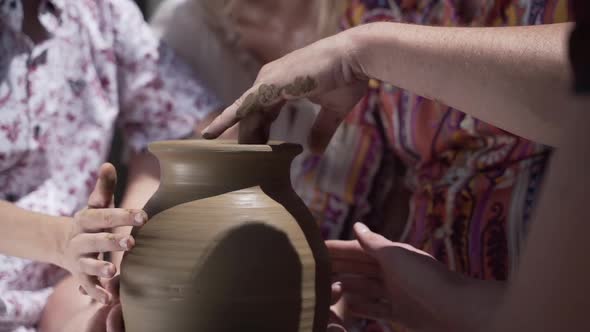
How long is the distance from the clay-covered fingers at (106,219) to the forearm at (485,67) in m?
0.42

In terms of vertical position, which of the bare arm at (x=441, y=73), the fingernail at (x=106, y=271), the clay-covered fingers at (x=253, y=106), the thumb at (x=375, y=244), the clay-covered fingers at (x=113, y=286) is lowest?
the clay-covered fingers at (x=113, y=286)

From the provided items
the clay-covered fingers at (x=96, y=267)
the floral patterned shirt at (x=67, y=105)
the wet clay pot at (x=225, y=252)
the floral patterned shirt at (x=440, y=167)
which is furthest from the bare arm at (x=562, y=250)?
the floral patterned shirt at (x=67, y=105)

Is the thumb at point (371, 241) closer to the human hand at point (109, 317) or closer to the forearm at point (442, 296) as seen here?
the forearm at point (442, 296)

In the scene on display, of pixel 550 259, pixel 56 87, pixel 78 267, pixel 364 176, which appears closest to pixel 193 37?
pixel 56 87

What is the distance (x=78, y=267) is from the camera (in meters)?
1.04

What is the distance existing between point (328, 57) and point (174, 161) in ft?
0.97

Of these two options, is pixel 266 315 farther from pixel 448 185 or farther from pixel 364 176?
pixel 364 176

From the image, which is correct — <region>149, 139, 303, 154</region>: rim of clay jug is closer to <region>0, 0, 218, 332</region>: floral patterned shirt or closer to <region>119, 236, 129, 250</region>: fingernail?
<region>119, 236, 129, 250</region>: fingernail

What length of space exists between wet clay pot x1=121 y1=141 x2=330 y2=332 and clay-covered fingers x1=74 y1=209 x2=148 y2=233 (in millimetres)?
23

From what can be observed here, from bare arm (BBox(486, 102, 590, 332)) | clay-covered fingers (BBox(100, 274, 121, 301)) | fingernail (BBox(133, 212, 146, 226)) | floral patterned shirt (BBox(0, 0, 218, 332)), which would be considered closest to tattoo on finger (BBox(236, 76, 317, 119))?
fingernail (BBox(133, 212, 146, 226))

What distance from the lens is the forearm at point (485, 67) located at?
826mm

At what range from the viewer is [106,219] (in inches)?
38.4

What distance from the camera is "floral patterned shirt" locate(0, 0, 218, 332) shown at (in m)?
1.40

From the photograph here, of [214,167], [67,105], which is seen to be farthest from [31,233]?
[214,167]
